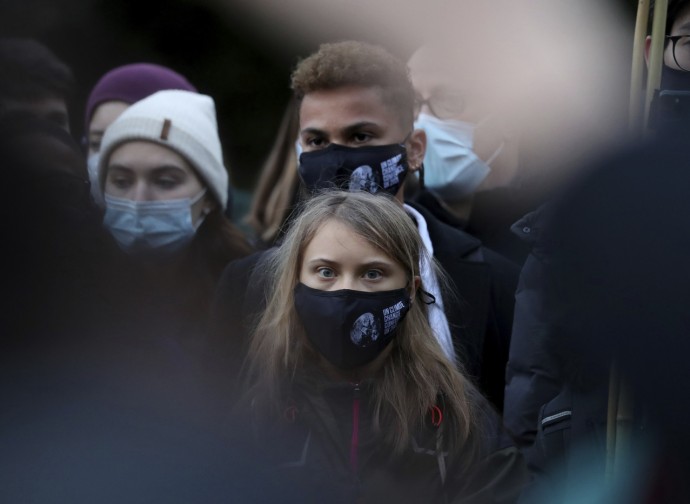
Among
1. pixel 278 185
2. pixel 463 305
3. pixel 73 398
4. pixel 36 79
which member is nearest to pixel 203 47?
pixel 278 185

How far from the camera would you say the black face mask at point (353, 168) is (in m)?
2.83

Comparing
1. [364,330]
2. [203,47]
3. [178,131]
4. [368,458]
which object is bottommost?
[368,458]

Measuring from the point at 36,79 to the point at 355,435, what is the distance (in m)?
1.60

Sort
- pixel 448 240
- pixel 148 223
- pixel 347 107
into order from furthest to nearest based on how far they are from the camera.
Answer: pixel 148 223
pixel 448 240
pixel 347 107

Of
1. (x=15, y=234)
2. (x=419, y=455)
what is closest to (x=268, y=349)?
(x=419, y=455)

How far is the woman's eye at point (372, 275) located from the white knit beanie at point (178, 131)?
1234 mm

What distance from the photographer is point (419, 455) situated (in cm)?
225

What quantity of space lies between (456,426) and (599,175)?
3.84 feet

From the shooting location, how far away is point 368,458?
227 centimetres

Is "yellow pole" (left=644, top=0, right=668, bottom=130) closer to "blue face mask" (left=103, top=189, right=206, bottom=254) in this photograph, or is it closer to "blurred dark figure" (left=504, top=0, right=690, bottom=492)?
"blurred dark figure" (left=504, top=0, right=690, bottom=492)

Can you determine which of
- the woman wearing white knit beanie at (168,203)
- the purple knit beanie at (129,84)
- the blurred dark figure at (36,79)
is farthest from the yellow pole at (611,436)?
the purple knit beanie at (129,84)

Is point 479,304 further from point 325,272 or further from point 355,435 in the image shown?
point 355,435

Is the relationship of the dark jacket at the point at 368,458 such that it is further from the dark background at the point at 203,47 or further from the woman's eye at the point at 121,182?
the woman's eye at the point at 121,182

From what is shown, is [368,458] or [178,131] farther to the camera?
[178,131]
